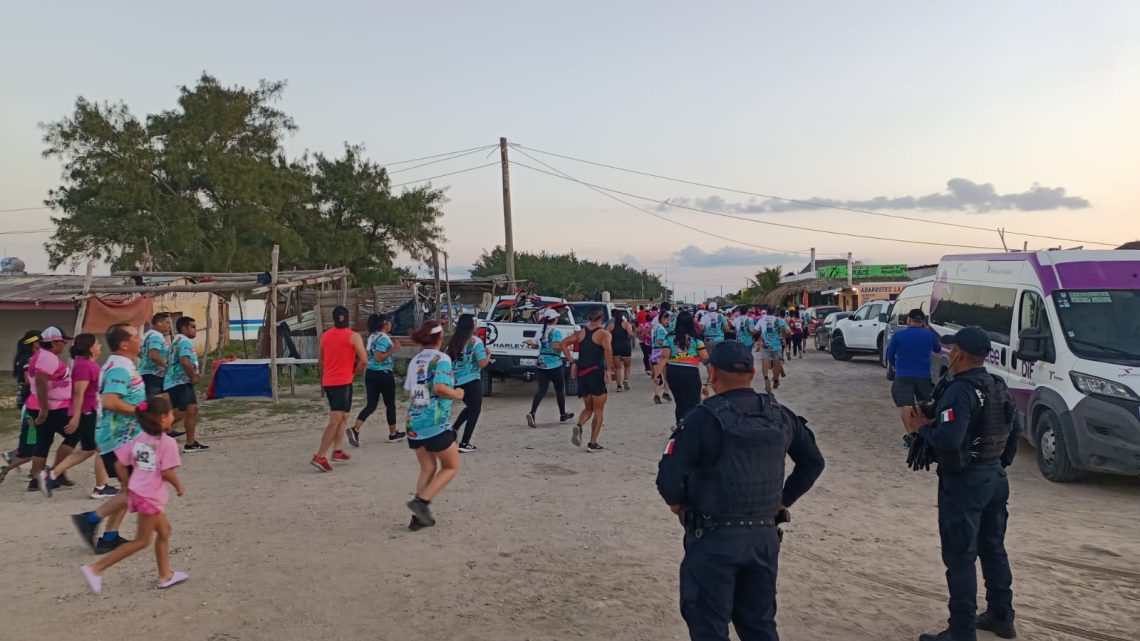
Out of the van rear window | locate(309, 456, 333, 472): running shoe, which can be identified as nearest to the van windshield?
the van rear window

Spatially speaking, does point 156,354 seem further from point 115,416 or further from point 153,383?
point 115,416

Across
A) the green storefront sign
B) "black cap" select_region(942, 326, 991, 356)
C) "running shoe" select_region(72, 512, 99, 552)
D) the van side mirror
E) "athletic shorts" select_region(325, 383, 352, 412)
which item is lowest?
"running shoe" select_region(72, 512, 99, 552)

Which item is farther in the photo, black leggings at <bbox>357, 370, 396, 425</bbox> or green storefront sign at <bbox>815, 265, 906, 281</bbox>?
green storefront sign at <bbox>815, 265, 906, 281</bbox>

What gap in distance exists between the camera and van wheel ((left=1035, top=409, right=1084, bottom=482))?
25.8 ft

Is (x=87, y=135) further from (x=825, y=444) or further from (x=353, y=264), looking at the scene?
(x=825, y=444)

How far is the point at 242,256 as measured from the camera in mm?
31547

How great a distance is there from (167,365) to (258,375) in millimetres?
4713

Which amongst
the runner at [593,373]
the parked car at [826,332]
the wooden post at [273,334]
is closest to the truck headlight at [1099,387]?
the runner at [593,373]

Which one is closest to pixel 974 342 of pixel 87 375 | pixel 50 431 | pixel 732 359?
pixel 732 359

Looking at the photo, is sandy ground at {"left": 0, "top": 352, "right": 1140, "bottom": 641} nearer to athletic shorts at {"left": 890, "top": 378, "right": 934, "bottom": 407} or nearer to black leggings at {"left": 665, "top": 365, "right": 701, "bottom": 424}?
black leggings at {"left": 665, "top": 365, "right": 701, "bottom": 424}

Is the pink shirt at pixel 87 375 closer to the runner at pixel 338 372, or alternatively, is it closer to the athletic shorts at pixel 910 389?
the runner at pixel 338 372

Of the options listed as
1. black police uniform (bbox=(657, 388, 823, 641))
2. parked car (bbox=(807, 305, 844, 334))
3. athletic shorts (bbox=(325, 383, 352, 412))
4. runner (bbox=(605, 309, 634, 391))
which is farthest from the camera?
parked car (bbox=(807, 305, 844, 334))

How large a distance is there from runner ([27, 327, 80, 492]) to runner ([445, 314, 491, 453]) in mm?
3623

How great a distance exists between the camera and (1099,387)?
7586 mm
